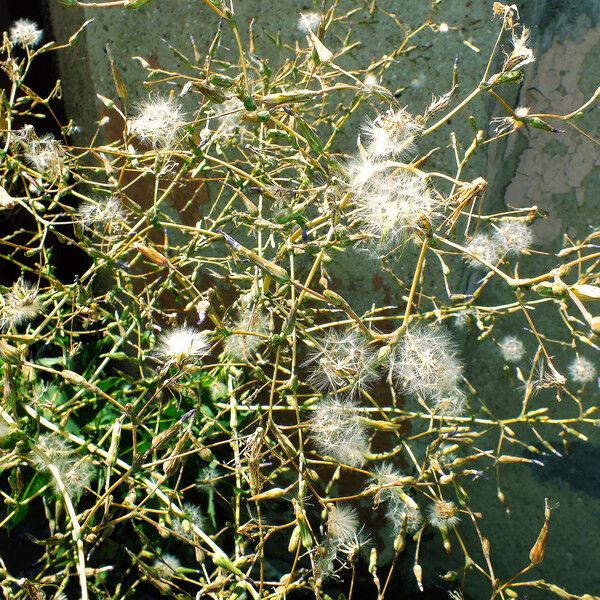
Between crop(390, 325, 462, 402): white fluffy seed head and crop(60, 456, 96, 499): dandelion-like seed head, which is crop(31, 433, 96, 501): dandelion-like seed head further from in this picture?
crop(390, 325, 462, 402): white fluffy seed head

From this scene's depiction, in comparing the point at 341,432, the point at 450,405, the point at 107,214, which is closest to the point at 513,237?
the point at 450,405

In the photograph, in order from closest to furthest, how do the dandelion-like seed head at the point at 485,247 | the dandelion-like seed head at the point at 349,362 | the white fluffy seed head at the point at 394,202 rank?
the white fluffy seed head at the point at 394,202 → the dandelion-like seed head at the point at 349,362 → the dandelion-like seed head at the point at 485,247

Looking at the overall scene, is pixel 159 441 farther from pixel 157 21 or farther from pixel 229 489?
pixel 157 21

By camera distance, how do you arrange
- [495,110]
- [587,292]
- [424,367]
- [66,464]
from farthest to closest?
[495,110], [66,464], [424,367], [587,292]

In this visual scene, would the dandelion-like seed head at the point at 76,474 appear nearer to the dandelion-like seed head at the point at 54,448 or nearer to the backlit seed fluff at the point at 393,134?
the dandelion-like seed head at the point at 54,448

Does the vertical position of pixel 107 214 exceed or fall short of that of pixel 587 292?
it falls short

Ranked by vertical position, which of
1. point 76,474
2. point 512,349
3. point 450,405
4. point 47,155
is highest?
point 47,155

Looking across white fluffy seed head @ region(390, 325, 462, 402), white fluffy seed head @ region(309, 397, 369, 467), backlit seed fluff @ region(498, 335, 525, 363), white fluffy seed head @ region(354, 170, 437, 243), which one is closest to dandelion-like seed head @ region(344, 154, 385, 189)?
white fluffy seed head @ region(354, 170, 437, 243)

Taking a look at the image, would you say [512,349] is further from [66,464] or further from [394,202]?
[66,464]

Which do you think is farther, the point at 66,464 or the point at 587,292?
the point at 66,464

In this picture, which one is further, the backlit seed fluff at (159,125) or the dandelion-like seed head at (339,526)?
the backlit seed fluff at (159,125)

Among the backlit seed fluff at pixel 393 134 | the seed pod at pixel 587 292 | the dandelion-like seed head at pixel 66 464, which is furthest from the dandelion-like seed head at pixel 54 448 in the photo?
the seed pod at pixel 587 292

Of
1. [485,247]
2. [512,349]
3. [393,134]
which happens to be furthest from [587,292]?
[512,349]

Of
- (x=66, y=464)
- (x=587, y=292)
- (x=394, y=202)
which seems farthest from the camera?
(x=66, y=464)
